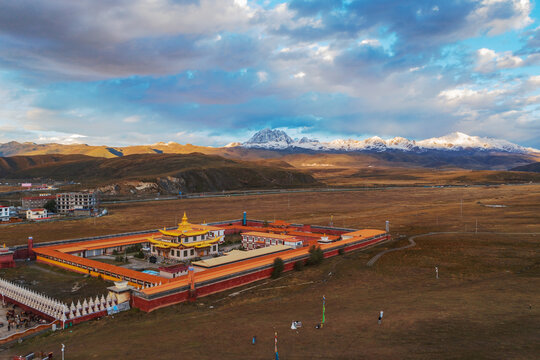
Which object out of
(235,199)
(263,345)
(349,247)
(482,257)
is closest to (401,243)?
(349,247)

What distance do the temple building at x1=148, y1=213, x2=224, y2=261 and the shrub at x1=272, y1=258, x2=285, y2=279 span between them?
1853cm

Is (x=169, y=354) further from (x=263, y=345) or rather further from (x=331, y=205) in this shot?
(x=331, y=205)

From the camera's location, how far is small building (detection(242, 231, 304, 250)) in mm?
67562

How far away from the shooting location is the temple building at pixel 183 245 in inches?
2507

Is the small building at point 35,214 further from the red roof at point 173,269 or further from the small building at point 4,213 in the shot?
the red roof at point 173,269

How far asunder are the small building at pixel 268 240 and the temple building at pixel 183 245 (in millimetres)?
7794

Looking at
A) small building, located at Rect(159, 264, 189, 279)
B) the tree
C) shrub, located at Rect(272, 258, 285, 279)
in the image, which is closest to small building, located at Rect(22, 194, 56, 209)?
the tree

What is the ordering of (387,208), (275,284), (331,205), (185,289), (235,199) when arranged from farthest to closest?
(235,199) → (331,205) → (387,208) → (275,284) → (185,289)

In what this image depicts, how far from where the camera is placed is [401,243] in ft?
224

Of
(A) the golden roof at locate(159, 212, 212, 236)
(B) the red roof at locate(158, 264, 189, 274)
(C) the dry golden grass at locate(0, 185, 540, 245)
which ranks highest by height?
(A) the golden roof at locate(159, 212, 212, 236)

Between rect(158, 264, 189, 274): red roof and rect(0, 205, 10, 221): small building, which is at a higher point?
rect(0, 205, 10, 221): small building

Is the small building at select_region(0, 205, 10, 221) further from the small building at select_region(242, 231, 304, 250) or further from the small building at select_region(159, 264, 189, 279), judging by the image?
the small building at select_region(159, 264, 189, 279)

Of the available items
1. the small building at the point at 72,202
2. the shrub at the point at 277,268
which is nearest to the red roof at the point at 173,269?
the shrub at the point at 277,268

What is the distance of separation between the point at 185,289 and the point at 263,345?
620 inches
